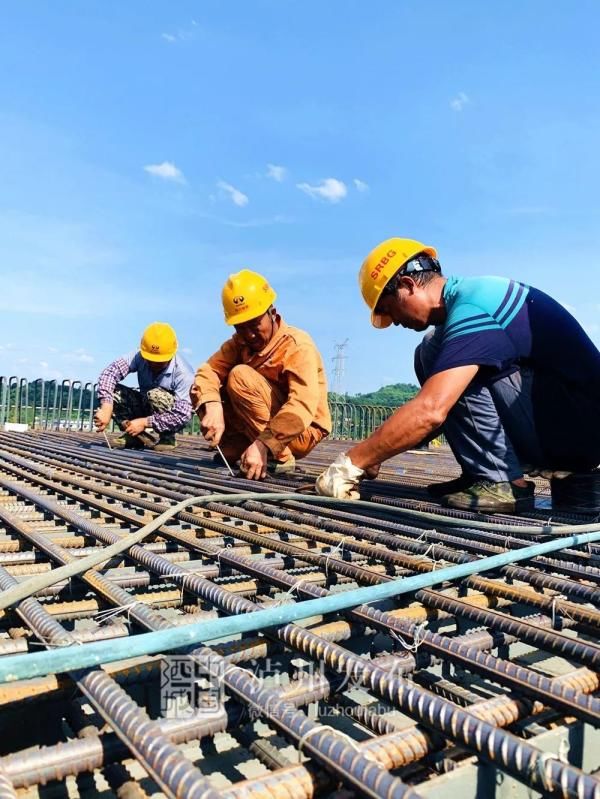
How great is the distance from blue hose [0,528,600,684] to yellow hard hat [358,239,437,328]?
4.40ft

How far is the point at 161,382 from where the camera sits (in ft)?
19.5

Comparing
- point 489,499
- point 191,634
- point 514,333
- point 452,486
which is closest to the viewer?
point 191,634

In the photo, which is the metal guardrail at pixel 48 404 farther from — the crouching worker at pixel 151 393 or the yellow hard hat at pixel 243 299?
the yellow hard hat at pixel 243 299

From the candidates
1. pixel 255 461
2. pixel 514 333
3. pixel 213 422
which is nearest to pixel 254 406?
pixel 213 422

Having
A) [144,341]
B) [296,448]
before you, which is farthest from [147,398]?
[296,448]

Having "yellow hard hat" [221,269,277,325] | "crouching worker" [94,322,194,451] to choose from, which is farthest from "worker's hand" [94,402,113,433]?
"yellow hard hat" [221,269,277,325]

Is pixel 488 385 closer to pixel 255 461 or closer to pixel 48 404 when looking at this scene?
pixel 255 461

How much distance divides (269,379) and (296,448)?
1.70ft

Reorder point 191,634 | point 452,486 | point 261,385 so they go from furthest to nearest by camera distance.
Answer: point 261,385 → point 452,486 → point 191,634

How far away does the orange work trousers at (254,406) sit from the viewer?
3.83 metres

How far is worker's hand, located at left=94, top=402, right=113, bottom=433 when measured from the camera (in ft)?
18.2

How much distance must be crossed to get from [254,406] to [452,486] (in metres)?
1.48

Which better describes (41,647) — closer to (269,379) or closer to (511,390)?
(511,390)

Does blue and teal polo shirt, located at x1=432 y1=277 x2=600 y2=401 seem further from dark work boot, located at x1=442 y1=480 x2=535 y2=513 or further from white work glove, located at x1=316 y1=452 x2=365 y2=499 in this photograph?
white work glove, located at x1=316 y1=452 x2=365 y2=499
